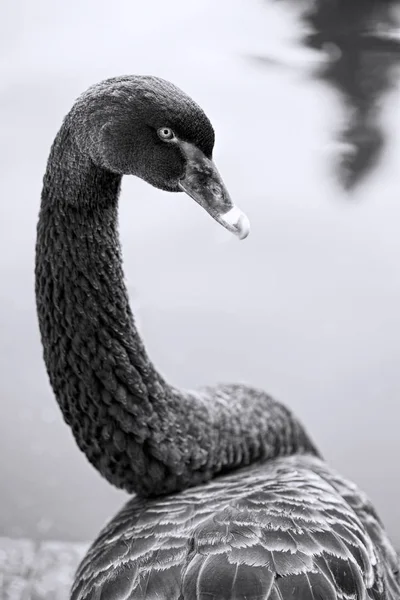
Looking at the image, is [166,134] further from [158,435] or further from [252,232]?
[252,232]

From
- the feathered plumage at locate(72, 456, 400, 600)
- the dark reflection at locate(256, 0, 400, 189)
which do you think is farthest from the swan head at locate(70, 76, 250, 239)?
the dark reflection at locate(256, 0, 400, 189)

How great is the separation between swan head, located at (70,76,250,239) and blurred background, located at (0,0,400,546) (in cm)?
164

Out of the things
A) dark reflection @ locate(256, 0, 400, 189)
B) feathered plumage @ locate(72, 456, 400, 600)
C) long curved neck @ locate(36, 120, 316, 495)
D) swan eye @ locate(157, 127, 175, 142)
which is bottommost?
feathered plumage @ locate(72, 456, 400, 600)

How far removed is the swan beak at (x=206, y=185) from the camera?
1.10 metres

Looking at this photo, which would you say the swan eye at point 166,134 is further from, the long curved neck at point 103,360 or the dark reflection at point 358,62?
the dark reflection at point 358,62

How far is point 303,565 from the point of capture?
3.51 feet

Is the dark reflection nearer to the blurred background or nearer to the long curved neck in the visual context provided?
the blurred background

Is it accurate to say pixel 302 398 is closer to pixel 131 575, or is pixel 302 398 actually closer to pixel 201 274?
pixel 201 274

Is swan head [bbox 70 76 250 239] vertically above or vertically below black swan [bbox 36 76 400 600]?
above

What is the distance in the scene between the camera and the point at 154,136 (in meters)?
1.11

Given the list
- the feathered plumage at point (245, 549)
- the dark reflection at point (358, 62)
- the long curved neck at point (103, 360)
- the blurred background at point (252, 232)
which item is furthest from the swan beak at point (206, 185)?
the dark reflection at point (358, 62)

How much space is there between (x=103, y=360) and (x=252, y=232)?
2052 mm

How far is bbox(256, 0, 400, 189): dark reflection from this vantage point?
10.8 ft

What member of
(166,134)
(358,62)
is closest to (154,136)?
(166,134)
